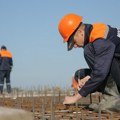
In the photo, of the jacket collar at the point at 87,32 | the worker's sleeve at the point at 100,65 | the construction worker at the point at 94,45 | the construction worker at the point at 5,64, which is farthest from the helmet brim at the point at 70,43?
the construction worker at the point at 5,64

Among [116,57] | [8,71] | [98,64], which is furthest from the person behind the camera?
[8,71]

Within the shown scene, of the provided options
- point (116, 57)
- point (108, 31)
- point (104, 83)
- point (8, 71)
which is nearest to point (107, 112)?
point (104, 83)

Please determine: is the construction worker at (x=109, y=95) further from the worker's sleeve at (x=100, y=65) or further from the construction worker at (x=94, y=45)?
the worker's sleeve at (x=100, y=65)

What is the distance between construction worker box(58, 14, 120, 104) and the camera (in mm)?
3881

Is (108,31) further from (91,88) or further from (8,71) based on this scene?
(8,71)

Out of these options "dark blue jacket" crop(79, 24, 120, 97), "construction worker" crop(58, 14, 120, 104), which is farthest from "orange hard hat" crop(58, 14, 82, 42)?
"dark blue jacket" crop(79, 24, 120, 97)

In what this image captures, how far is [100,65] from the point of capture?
3.86 meters

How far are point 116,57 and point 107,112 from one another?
63cm

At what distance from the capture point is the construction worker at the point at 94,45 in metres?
3.88

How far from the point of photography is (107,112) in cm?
429

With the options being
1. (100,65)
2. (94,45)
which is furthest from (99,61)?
(94,45)

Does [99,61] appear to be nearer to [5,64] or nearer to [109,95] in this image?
[109,95]

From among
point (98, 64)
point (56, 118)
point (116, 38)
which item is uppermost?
point (116, 38)

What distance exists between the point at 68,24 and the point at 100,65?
76cm
